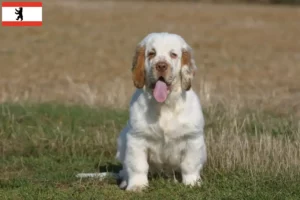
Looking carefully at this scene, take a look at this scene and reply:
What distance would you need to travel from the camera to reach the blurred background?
15445mm

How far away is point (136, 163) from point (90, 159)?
2.14 m

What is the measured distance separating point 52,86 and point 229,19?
22.4 m

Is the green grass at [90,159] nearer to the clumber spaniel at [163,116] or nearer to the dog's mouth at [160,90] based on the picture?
the clumber spaniel at [163,116]

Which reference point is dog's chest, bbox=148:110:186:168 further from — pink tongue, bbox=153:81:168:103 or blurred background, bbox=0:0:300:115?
blurred background, bbox=0:0:300:115

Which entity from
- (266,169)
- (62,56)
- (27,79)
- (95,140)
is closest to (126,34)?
(62,56)

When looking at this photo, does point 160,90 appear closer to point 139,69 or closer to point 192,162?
point 139,69

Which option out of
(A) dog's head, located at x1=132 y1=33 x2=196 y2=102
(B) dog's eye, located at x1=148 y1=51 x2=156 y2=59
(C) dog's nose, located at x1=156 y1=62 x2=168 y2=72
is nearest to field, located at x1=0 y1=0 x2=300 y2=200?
(A) dog's head, located at x1=132 y1=33 x2=196 y2=102

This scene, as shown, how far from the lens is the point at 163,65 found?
22.7ft

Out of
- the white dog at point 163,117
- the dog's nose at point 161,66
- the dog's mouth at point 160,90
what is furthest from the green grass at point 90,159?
the dog's nose at point 161,66

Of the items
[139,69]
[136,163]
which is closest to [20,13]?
[139,69]

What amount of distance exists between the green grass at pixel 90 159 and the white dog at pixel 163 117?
0.24 metres

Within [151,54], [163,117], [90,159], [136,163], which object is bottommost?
[90,159]

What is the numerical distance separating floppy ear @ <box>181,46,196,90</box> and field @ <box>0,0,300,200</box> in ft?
3.41

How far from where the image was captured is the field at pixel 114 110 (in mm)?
7457
